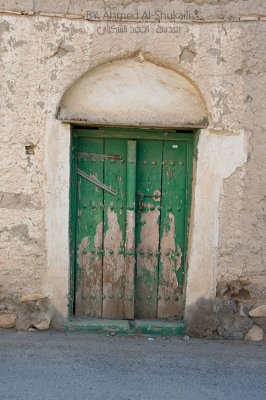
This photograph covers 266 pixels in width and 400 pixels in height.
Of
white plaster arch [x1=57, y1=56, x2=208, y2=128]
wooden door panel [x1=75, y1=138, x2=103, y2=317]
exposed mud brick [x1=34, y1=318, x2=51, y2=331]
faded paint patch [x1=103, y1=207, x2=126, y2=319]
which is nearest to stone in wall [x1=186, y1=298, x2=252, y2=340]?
faded paint patch [x1=103, y1=207, x2=126, y2=319]

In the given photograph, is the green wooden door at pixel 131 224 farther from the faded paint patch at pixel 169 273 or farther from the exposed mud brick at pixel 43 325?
the exposed mud brick at pixel 43 325

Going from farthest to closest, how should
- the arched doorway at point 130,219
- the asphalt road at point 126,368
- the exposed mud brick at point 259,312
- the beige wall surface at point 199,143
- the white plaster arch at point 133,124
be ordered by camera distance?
1. the arched doorway at point 130,219
2. the exposed mud brick at point 259,312
3. the white plaster arch at point 133,124
4. the beige wall surface at point 199,143
5. the asphalt road at point 126,368

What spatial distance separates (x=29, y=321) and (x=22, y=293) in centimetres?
25

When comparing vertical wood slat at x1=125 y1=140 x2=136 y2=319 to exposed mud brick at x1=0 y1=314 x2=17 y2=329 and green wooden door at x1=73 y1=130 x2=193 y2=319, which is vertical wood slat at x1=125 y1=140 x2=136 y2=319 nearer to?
green wooden door at x1=73 y1=130 x2=193 y2=319

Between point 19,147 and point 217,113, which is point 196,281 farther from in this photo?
point 19,147

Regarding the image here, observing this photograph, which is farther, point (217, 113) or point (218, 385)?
point (217, 113)

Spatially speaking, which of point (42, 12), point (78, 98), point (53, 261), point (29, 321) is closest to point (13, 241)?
point (53, 261)

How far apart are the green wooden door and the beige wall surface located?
24 centimetres

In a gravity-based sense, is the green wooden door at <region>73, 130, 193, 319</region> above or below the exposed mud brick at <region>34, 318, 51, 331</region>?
above

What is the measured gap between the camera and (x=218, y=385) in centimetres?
393

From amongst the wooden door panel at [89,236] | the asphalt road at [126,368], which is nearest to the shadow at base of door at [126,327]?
the asphalt road at [126,368]

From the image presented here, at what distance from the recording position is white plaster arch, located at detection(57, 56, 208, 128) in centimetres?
467

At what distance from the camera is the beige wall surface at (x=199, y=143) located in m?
4.52

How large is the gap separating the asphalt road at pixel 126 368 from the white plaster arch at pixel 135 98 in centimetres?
186
